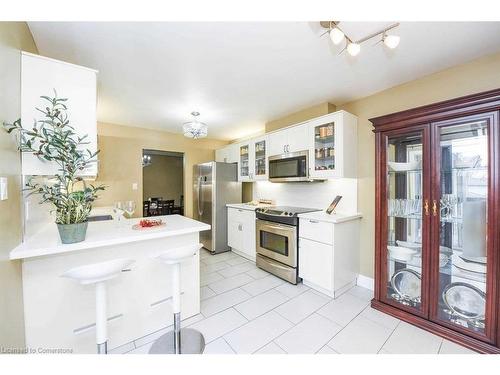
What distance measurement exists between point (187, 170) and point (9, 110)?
3494 millimetres

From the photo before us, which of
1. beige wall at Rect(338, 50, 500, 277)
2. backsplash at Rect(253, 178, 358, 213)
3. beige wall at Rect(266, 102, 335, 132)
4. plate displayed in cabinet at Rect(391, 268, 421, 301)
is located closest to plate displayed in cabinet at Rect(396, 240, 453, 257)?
plate displayed in cabinet at Rect(391, 268, 421, 301)

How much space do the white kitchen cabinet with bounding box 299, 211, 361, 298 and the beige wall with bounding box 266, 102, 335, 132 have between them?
58.2 inches

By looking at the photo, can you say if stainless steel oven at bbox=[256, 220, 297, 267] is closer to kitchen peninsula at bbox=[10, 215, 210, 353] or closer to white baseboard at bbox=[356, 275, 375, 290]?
white baseboard at bbox=[356, 275, 375, 290]

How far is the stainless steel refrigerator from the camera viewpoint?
13.0ft

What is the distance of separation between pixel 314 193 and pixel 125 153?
361 cm

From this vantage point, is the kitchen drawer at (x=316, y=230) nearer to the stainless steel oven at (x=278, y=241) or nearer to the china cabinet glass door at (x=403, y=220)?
the stainless steel oven at (x=278, y=241)

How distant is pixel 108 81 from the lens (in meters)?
2.27

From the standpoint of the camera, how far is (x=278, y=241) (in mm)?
2895

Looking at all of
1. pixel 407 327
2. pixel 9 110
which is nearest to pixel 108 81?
pixel 9 110

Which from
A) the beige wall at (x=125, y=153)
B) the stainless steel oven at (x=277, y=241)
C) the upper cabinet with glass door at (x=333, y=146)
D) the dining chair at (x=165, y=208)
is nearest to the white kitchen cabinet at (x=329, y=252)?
the stainless steel oven at (x=277, y=241)

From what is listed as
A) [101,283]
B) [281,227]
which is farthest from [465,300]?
[101,283]

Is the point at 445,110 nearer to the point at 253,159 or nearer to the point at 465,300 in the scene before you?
the point at 465,300
